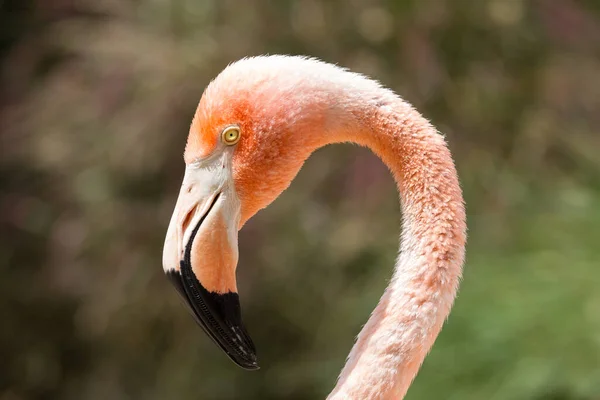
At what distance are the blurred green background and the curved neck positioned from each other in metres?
2.34

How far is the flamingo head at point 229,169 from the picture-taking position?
1.56 metres

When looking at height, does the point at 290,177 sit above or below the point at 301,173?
above

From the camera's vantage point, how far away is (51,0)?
6.02 meters

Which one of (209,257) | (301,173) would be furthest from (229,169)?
(301,173)

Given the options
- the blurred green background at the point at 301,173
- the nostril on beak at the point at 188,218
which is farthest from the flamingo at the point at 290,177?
the blurred green background at the point at 301,173

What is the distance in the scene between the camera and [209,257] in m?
1.56

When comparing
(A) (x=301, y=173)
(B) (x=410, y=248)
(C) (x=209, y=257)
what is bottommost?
Answer: (A) (x=301, y=173)

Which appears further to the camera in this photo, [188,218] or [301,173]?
[301,173]

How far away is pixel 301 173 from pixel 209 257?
3.21 metres

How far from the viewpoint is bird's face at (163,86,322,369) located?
1558 mm

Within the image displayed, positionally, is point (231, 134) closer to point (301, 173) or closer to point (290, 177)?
point (290, 177)

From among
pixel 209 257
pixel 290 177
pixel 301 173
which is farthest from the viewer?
pixel 301 173

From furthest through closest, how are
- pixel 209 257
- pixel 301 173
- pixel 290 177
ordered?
1. pixel 301 173
2. pixel 290 177
3. pixel 209 257

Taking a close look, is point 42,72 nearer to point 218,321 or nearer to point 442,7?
point 442,7
